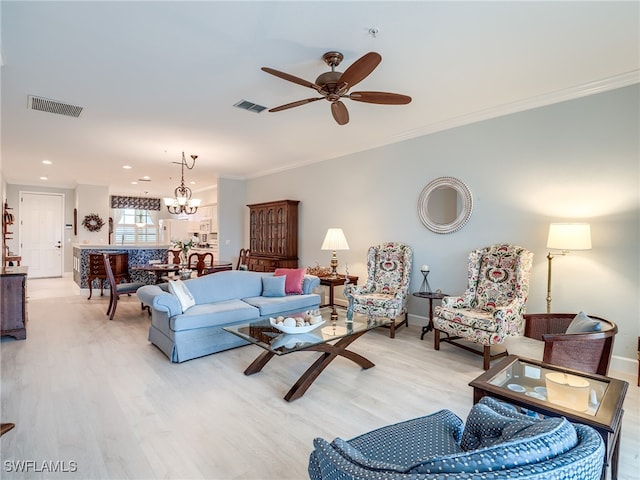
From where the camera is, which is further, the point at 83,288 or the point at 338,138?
the point at 83,288

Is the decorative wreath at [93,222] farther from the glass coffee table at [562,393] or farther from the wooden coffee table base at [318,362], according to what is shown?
the glass coffee table at [562,393]

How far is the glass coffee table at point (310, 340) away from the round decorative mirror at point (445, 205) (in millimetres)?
1820

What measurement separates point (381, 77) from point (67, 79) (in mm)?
Answer: 2921

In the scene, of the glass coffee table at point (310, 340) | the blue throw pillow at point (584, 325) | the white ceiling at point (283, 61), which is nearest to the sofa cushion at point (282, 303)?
the glass coffee table at point (310, 340)

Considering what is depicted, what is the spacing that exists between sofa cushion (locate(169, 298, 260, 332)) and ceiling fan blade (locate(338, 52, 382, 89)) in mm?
2590

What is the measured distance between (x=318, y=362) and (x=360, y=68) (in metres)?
2.30

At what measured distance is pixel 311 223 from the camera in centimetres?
650

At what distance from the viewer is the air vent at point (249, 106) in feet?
12.3

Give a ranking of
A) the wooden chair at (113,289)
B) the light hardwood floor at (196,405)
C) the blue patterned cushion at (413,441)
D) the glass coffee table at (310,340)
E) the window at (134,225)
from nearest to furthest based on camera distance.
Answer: the blue patterned cushion at (413,441), the light hardwood floor at (196,405), the glass coffee table at (310,340), the wooden chair at (113,289), the window at (134,225)

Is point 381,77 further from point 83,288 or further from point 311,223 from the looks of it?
point 83,288

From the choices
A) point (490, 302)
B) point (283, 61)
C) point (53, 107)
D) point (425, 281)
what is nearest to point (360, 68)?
point (283, 61)

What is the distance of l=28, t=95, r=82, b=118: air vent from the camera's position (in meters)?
3.66

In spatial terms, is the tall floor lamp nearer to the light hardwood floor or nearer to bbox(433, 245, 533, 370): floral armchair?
bbox(433, 245, 533, 370): floral armchair

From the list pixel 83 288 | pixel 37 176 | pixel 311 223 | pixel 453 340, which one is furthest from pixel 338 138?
pixel 37 176
